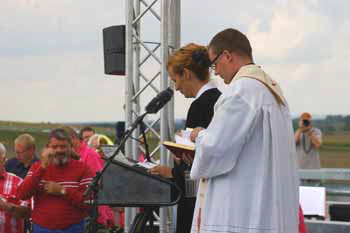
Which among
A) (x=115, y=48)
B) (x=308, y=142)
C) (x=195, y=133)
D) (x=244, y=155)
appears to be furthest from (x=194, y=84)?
(x=308, y=142)

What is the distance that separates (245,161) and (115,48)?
3.08 meters

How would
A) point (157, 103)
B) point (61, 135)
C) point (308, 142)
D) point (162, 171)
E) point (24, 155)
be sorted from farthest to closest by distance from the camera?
1. point (308, 142)
2. point (24, 155)
3. point (61, 135)
4. point (162, 171)
5. point (157, 103)

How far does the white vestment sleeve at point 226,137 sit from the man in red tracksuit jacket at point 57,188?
2.63 meters

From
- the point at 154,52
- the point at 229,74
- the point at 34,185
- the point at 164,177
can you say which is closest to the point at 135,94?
the point at 154,52

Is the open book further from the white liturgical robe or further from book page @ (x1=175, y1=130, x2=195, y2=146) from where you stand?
the white liturgical robe

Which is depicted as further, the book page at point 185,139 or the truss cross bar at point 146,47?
the truss cross bar at point 146,47

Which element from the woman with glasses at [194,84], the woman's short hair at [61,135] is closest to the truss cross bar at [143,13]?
the woman's short hair at [61,135]

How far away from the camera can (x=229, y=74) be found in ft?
13.7

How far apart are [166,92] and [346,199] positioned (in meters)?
7.08

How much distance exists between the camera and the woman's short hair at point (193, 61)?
16.0 feet

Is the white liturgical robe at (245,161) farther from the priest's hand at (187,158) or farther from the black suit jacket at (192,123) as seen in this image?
the black suit jacket at (192,123)

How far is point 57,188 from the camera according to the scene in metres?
6.39

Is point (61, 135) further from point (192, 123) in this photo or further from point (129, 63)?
point (192, 123)

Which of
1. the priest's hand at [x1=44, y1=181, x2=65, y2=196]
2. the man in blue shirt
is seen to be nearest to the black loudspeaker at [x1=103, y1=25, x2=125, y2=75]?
the priest's hand at [x1=44, y1=181, x2=65, y2=196]
